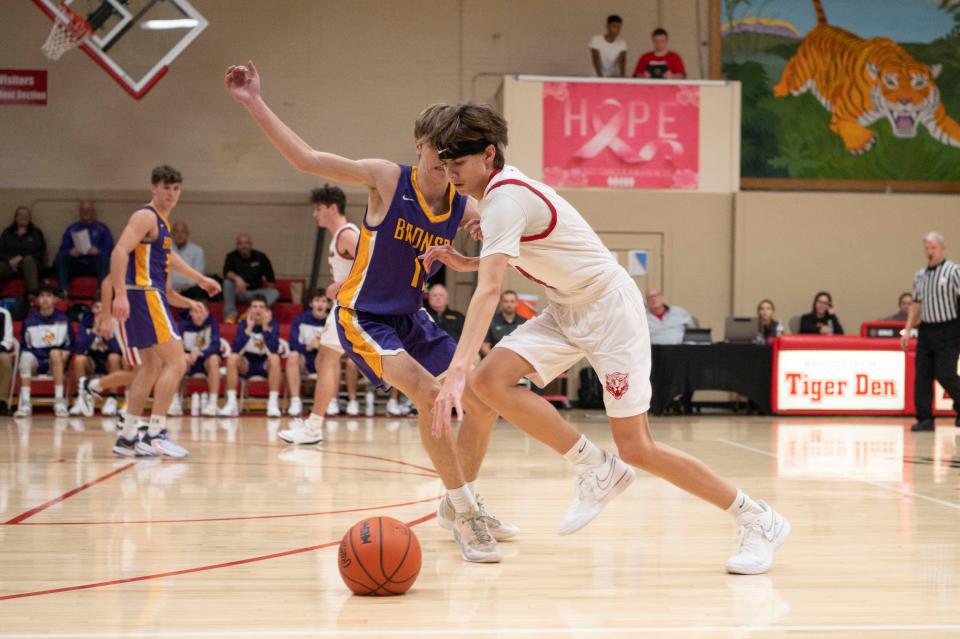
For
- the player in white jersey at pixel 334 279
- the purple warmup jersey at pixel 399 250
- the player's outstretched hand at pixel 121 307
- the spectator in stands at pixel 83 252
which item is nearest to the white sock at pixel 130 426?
the player's outstretched hand at pixel 121 307

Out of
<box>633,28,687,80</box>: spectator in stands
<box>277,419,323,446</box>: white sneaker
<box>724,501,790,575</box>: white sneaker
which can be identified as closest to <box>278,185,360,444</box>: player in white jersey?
<box>277,419,323,446</box>: white sneaker

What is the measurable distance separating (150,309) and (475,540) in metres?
4.16

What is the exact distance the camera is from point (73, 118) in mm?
15734

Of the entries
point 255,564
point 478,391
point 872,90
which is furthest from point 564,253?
point 872,90

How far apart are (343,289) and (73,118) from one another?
43.0 ft

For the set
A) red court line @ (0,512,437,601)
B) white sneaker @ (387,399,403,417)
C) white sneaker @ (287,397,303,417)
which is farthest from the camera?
white sneaker @ (387,399,403,417)

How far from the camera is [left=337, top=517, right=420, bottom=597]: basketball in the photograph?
10.7 feet

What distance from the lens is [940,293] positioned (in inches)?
399

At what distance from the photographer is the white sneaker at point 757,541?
11.9 feet

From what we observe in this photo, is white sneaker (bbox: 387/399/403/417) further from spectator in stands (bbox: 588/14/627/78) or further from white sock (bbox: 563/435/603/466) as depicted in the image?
white sock (bbox: 563/435/603/466)

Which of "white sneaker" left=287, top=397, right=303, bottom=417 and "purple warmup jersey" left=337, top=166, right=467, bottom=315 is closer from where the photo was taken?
"purple warmup jersey" left=337, top=166, right=467, bottom=315

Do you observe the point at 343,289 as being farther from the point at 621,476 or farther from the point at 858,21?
the point at 858,21

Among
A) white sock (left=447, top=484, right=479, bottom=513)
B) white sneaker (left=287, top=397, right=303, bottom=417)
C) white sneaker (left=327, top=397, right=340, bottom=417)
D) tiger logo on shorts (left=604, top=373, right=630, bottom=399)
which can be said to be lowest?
white sneaker (left=327, top=397, right=340, bottom=417)

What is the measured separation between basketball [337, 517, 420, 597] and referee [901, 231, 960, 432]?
8.30 meters
